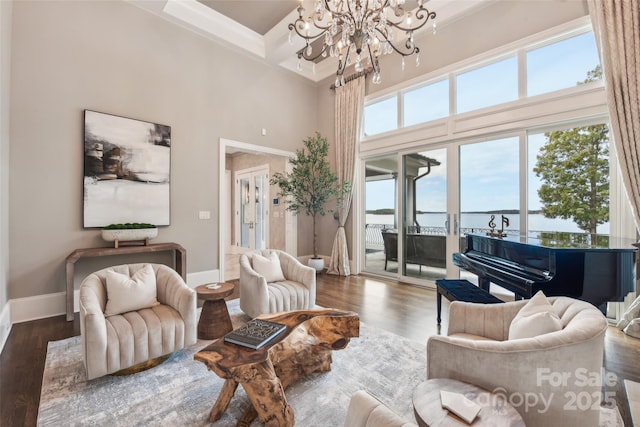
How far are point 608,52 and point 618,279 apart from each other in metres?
2.49

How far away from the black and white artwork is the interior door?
3.02 m

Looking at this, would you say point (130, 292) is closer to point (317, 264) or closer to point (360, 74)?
point (317, 264)

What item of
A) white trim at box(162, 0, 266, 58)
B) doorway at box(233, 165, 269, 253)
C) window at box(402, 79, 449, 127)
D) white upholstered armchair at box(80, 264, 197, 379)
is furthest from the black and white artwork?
window at box(402, 79, 449, 127)

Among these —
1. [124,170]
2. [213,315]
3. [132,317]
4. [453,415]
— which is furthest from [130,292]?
[453,415]

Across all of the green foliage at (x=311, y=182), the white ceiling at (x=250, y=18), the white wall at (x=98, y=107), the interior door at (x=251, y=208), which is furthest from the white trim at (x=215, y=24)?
the interior door at (x=251, y=208)

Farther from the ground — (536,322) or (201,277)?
(536,322)

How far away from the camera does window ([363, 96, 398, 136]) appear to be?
5195 millimetres

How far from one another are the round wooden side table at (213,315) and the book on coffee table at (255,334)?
1.02 meters

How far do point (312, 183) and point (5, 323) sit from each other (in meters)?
4.37

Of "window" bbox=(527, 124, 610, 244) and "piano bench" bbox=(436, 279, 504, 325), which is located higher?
"window" bbox=(527, 124, 610, 244)

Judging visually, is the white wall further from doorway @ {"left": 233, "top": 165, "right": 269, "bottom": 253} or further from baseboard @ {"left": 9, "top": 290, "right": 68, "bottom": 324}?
doorway @ {"left": 233, "top": 165, "right": 269, "bottom": 253}

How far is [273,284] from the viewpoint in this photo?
321cm

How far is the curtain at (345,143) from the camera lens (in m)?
5.46

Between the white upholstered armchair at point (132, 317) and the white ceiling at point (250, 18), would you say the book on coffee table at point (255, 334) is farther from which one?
the white ceiling at point (250, 18)
